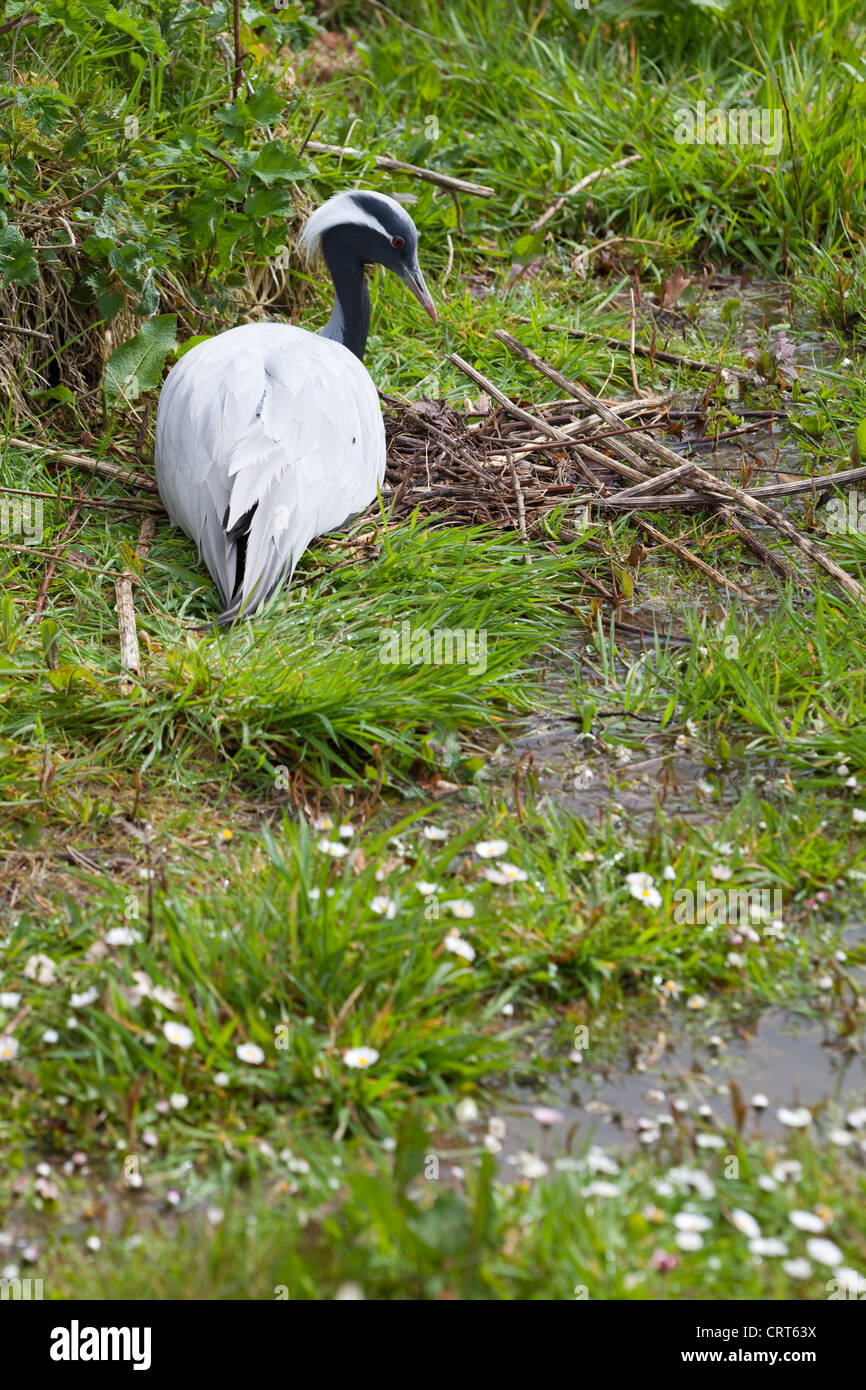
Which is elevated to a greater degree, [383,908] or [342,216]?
[342,216]

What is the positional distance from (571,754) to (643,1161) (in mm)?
1185

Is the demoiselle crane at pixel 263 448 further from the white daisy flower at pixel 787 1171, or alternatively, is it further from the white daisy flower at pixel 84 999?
the white daisy flower at pixel 787 1171

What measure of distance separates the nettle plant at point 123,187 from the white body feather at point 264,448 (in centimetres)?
41

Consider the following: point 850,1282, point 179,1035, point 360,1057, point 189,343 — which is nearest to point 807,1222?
point 850,1282

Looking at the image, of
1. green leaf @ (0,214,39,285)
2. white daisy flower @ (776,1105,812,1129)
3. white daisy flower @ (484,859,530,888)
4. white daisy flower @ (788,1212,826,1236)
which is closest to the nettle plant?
green leaf @ (0,214,39,285)

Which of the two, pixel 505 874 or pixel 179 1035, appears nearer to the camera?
pixel 179 1035

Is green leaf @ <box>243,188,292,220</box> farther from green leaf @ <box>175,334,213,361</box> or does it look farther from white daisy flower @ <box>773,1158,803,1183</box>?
white daisy flower @ <box>773,1158,803,1183</box>

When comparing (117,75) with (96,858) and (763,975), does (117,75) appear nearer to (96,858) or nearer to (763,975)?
(96,858)

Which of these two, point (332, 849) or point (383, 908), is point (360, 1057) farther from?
point (332, 849)

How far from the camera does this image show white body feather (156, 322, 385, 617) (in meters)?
3.52

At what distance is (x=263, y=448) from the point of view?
11.8ft

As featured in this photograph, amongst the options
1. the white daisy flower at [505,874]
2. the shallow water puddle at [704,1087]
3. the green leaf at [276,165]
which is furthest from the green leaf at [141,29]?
the shallow water puddle at [704,1087]

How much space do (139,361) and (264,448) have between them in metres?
0.88

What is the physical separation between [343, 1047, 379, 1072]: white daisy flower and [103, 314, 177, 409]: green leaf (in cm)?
253
